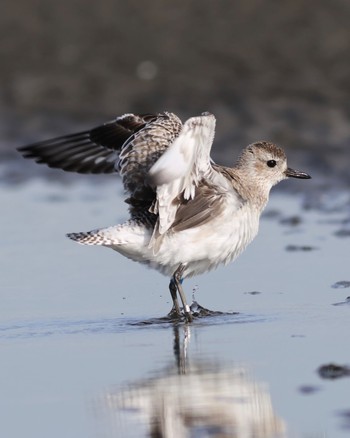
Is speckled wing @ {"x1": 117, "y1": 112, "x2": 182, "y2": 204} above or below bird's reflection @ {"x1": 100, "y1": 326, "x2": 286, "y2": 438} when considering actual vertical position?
above

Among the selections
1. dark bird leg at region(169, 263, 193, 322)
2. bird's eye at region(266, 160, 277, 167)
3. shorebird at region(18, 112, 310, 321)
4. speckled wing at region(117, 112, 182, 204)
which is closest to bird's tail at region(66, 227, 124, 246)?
shorebird at region(18, 112, 310, 321)

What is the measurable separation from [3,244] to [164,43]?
5990 millimetres

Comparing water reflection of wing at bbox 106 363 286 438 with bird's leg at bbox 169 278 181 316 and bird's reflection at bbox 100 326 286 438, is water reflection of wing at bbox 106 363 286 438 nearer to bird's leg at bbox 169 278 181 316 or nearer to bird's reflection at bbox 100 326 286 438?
bird's reflection at bbox 100 326 286 438

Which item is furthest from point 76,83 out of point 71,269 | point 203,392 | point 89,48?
point 203,392

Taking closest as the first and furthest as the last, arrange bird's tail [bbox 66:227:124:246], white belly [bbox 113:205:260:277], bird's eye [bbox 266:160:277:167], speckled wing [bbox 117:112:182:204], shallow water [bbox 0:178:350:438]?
shallow water [bbox 0:178:350:438] < bird's tail [bbox 66:227:124:246] < white belly [bbox 113:205:260:277] < speckled wing [bbox 117:112:182:204] < bird's eye [bbox 266:160:277:167]

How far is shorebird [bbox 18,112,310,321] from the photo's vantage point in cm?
815

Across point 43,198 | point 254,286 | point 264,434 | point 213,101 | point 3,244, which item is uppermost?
point 213,101

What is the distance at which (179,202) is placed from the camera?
8625 millimetres

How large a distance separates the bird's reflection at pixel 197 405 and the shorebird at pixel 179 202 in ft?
4.84

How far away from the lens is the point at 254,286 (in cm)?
921

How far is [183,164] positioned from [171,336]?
3.50ft

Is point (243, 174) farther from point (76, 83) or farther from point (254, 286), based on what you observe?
point (76, 83)

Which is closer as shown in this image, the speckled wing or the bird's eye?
the speckled wing

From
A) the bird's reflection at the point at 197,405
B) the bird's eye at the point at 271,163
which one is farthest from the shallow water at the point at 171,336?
the bird's eye at the point at 271,163
